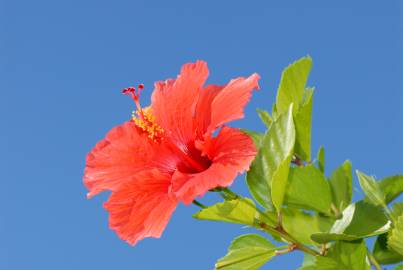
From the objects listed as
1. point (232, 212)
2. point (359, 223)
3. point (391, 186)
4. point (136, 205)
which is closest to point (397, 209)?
point (391, 186)

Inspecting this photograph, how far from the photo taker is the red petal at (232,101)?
4.55 feet

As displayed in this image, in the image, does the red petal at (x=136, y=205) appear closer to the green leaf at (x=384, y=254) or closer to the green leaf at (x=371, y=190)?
the green leaf at (x=371, y=190)

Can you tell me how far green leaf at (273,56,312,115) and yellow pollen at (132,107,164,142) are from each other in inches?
12.8

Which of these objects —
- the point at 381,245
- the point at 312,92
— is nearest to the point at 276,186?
the point at 312,92

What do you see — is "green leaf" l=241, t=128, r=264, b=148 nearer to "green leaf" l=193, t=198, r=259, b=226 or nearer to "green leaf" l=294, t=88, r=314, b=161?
"green leaf" l=294, t=88, r=314, b=161

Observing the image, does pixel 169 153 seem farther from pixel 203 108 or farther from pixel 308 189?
pixel 308 189

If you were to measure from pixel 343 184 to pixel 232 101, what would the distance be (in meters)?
0.49

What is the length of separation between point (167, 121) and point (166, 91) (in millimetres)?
84

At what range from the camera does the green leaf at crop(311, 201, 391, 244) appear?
142cm

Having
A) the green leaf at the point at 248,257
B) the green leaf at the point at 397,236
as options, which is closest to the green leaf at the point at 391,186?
the green leaf at the point at 397,236

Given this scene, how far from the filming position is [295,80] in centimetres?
155

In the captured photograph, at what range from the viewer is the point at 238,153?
133 cm

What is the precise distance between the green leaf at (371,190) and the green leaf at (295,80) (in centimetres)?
27

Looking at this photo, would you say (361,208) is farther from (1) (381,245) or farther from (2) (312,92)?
(2) (312,92)
